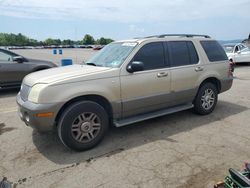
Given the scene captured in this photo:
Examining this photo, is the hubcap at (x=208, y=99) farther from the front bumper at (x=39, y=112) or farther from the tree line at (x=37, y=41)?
the tree line at (x=37, y=41)

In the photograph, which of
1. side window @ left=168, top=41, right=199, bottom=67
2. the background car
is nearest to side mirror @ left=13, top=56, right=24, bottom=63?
the background car

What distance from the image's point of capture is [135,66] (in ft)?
14.3

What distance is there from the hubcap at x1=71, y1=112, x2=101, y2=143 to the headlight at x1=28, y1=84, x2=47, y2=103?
688 mm

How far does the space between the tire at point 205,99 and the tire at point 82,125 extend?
2.43 metres

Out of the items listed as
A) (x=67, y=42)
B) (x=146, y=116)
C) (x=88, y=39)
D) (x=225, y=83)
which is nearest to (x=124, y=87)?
(x=146, y=116)

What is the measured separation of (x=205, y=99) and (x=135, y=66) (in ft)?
7.49

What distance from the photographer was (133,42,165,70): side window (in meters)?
4.71

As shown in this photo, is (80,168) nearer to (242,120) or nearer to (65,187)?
(65,187)

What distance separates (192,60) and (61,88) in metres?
3.02

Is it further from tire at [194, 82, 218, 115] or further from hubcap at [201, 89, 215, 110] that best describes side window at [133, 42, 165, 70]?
hubcap at [201, 89, 215, 110]

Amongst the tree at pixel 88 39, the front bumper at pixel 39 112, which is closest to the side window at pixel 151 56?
the front bumper at pixel 39 112

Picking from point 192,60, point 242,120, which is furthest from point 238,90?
point 192,60

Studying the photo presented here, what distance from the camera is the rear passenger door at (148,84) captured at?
4.49m

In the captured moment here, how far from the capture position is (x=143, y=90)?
466 cm
